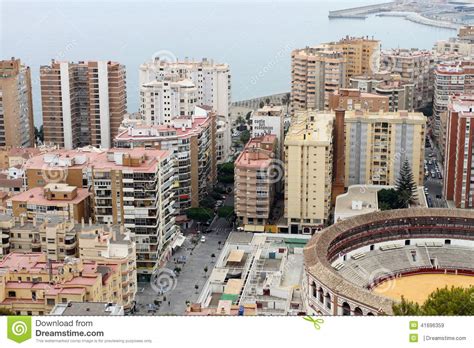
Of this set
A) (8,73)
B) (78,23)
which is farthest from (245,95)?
(78,23)

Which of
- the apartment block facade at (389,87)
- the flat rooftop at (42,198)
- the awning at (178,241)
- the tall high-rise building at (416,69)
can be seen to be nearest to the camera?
the flat rooftop at (42,198)

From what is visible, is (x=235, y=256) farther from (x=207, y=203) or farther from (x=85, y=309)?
(x=85, y=309)

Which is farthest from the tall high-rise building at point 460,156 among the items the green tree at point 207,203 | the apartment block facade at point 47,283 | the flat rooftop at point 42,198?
the apartment block facade at point 47,283
